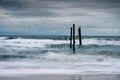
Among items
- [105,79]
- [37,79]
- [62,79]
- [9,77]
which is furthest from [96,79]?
[9,77]

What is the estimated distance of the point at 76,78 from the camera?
11.9 meters

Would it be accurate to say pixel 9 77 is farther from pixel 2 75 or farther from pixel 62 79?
pixel 62 79

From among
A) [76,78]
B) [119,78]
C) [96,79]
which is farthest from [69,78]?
[119,78]

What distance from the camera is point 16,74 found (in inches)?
512

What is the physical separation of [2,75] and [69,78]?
2.74m

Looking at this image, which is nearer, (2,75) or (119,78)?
(119,78)

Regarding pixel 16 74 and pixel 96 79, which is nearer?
pixel 96 79

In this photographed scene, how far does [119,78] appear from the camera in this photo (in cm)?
1184

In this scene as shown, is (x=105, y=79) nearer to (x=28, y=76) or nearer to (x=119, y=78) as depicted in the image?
(x=119, y=78)

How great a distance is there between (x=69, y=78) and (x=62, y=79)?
0.36m

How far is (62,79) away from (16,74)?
2.32 metres

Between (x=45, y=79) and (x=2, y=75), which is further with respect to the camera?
(x=2, y=75)

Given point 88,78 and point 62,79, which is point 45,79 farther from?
point 88,78

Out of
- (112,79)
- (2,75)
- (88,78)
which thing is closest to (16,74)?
(2,75)
